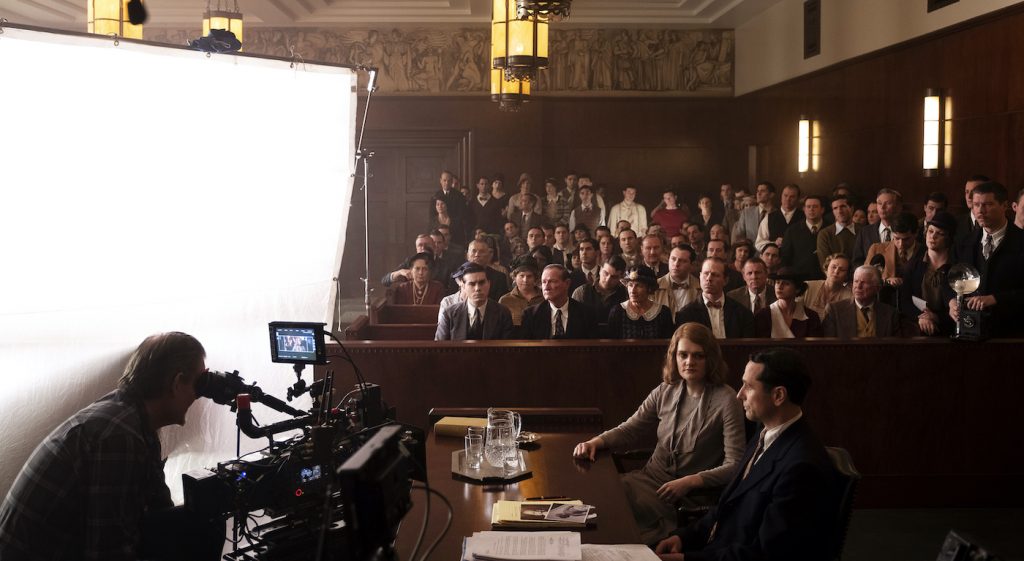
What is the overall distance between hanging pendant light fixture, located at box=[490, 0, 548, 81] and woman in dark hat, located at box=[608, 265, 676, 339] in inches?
70.5

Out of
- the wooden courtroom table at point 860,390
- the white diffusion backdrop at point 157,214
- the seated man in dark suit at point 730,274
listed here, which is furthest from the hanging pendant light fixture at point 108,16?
the seated man in dark suit at point 730,274

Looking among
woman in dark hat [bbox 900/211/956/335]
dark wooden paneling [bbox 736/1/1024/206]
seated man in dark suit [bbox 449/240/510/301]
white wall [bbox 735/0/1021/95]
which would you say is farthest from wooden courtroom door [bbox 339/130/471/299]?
woman in dark hat [bbox 900/211/956/335]

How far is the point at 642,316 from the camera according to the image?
5.58 m

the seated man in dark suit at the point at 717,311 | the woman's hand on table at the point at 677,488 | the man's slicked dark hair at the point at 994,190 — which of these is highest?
the man's slicked dark hair at the point at 994,190

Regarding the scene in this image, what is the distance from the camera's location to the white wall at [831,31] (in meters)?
8.68

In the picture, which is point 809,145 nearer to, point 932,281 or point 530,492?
point 932,281

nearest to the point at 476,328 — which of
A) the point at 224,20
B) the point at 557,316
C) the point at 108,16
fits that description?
the point at 557,316

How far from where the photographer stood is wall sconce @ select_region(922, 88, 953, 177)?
28.0 feet

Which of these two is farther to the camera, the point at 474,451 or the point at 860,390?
the point at 860,390

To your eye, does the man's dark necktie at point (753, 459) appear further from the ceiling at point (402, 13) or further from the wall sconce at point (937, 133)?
the ceiling at point (402, 13)

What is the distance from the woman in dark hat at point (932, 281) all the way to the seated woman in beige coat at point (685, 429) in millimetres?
2030

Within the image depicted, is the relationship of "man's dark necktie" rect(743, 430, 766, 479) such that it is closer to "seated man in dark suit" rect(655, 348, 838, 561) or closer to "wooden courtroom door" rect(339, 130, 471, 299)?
"seated man in dark suit" rect(655, 348, 838, 561)

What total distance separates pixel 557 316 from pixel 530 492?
9.53 ft

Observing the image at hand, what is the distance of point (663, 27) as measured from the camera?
46.5ft
